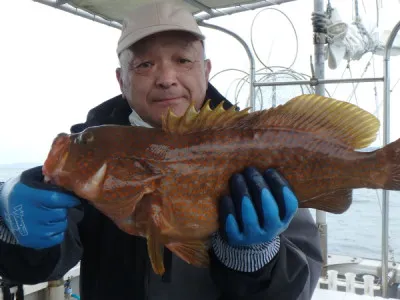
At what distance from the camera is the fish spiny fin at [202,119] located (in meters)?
1.72

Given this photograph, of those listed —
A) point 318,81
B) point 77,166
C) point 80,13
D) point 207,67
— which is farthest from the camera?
point 318,81

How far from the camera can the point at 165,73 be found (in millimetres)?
2234

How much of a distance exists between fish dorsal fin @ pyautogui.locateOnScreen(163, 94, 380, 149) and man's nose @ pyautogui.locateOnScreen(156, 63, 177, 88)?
22.1 inches

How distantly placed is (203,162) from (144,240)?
2.79ft

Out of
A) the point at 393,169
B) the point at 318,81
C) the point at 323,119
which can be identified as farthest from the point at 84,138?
the point at 318,81

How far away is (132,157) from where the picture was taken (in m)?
1.70

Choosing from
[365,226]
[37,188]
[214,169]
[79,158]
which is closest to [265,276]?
[214,169]

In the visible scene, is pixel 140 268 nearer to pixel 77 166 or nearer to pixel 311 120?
pixel 77 166

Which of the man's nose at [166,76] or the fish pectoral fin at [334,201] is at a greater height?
the man's nose at [166,76]

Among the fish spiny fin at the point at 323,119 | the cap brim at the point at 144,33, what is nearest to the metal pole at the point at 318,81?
the cap brim at the point at 144,33

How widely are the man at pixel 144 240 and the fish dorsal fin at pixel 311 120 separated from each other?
0.78ft

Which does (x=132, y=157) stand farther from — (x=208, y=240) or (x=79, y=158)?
(x=208, y=240)

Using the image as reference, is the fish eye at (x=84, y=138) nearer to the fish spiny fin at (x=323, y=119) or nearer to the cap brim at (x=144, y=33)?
the fish spiny fin at (x=323, y=119)

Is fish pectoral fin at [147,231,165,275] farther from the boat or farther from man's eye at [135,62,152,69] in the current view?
the boat
